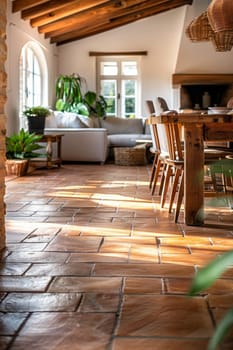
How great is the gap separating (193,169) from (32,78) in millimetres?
6028

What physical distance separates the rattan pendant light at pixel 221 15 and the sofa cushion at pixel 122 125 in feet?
20.1

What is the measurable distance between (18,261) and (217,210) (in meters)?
1.86

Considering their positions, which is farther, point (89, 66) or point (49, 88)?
point (89, 66)

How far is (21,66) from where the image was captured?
7.65m

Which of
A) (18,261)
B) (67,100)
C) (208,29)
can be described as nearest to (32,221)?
(18,261)

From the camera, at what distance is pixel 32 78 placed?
8.38m

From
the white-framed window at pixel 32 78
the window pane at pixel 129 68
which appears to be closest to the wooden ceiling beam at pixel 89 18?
the white-framed window at pixel 32 78

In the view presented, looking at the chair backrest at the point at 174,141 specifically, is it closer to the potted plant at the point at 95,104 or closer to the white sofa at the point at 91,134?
the white sofa at the point at 91,134

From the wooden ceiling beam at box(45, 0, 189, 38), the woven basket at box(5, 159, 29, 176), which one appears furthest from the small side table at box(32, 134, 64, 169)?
the wooden ceiling beam at box(45, 0, 189, 38)

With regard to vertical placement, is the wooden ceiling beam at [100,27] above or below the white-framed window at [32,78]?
above

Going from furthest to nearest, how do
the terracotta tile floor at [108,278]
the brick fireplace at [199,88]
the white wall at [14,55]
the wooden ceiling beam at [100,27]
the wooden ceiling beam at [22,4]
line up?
1. the brick fireplace at [199,88]
2. the wooden ceiling beam at [100,27]
3. the white wall at [14,55]
4. the wooden ceiling beam at [22,4]
5. the terracotta tile floor at [108,278]

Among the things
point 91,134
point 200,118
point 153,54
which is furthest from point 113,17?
point 200,118

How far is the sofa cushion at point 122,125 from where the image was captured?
9203 mm

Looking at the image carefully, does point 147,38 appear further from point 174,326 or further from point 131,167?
point 174,326
